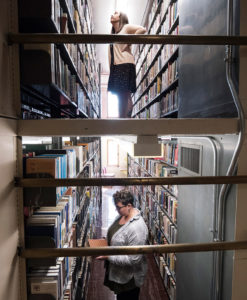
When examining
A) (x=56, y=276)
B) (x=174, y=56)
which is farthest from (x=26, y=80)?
(x=174, y=56)

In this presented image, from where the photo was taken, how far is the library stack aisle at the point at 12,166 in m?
0.84

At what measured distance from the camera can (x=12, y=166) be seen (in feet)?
2.97

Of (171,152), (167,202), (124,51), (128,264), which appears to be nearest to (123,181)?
(128,264)

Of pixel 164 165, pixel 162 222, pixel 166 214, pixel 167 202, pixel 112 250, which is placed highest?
pixel 164 165

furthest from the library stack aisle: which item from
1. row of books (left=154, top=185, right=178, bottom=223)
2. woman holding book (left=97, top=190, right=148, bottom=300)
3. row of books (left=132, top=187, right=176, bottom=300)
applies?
row of books (left=132, top=187, right=176, bottom=300)

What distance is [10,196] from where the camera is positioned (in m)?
0.89

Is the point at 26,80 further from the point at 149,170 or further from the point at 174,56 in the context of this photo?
the point at 149,170

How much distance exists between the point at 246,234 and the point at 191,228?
2.05ft

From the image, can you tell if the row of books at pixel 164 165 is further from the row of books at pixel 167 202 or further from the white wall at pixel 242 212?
the white wall at pixel 242 212

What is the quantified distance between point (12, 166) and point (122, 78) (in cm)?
164

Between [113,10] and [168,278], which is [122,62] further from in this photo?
[113,10]

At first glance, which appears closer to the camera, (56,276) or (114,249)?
(114,249)

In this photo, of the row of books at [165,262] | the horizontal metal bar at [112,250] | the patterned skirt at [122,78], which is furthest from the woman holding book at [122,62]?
the row of books at [165,262]

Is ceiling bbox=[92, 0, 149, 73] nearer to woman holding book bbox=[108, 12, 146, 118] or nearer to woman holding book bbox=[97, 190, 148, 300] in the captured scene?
woman holding book bbox=[108, 12, 146, 118]
